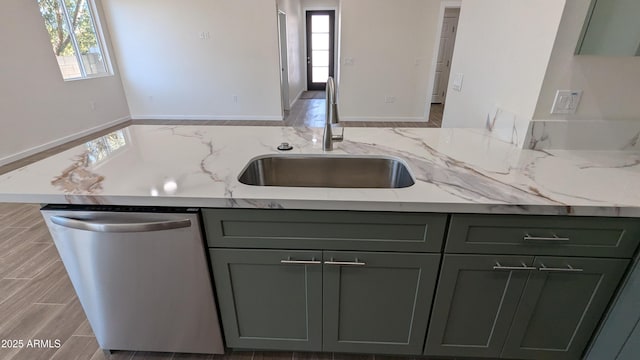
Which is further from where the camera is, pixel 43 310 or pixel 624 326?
Result: pixel 43 310

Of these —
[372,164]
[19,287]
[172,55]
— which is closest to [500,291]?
[372,164]

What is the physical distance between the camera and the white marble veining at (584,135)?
4.49 feet

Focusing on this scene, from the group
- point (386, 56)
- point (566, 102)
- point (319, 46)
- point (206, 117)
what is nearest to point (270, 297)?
point (566, 102)

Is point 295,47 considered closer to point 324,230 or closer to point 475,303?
point 324,230

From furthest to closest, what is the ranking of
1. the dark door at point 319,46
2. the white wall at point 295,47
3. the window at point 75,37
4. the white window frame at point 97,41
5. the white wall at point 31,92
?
the dark door at point 319,46, the white wall at point 295,47, the white window frame at point 97,41, the window at point 75,37, the white wall at point 31,92

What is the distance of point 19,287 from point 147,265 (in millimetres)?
1485

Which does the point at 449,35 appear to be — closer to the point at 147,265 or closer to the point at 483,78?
the point at 483,78

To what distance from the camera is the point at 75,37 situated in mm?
4758

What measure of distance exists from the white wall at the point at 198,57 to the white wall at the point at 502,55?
4064 mm

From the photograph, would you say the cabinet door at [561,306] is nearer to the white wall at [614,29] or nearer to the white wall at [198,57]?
the white wall at [614,29]

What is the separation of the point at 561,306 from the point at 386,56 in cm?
491

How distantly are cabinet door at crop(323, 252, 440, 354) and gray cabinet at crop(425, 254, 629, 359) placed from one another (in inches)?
2.6

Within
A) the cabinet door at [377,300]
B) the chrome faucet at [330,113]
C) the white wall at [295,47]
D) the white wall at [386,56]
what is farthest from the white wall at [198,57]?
the cabinet door at [377,300]

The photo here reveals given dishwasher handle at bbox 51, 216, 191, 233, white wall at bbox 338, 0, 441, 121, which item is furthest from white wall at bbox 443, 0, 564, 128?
white wall at bbox 338, 0, 441, 121
